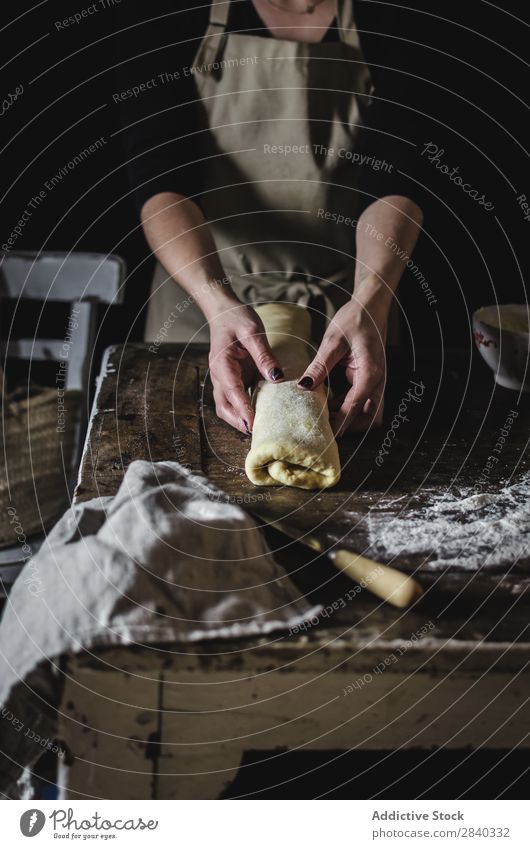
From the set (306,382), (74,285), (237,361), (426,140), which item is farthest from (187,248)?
(426,140)

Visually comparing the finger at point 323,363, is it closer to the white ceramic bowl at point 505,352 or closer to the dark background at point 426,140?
the white ceramic bowl at point 505,352

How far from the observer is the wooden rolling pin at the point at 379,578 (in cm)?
57

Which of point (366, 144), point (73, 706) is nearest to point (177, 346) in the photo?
point (366, 144)

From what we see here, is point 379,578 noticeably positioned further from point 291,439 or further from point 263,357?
point 263,357

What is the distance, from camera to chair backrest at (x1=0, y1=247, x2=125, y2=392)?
1.35 metres

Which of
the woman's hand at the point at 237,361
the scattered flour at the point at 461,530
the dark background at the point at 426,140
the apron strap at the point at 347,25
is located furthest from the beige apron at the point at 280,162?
the scattered flour at the point at 461,530

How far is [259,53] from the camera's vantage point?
1.14m

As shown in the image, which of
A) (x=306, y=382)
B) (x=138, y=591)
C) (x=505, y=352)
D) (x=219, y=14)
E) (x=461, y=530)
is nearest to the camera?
(x=138, y=591)

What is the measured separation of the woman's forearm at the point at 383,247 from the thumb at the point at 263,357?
18 cm

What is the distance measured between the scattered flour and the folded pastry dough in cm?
8

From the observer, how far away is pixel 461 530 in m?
0.69

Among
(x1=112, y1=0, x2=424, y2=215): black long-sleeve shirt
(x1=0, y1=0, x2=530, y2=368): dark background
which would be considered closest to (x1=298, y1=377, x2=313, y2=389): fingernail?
(x1=112, y1=0, x2=424, y2=215): black long-sleeve shirt

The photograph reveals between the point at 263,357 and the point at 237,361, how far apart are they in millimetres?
56

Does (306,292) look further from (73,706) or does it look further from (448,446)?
(73,706)
